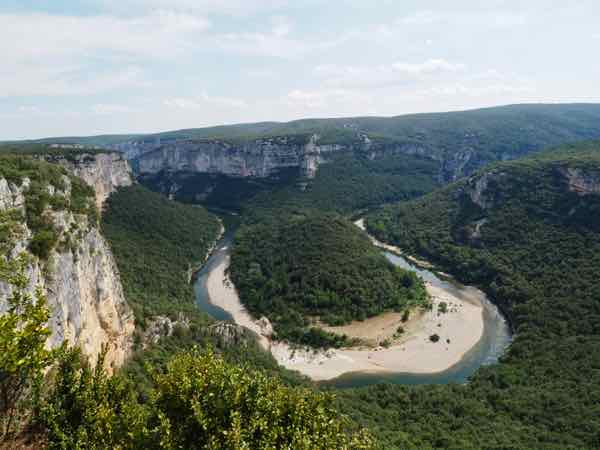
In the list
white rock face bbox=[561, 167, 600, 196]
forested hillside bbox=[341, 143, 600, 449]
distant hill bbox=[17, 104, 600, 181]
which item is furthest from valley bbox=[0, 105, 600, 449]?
distant hill bbox=[17, 104, 600, 181]

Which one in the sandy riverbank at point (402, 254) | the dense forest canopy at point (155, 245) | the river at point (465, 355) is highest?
the dense forest canopy at point (155, 245)

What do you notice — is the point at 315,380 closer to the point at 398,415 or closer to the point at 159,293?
the point at 398,415

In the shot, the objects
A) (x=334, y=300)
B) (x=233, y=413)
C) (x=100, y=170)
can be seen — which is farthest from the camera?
(x=100, y=170)

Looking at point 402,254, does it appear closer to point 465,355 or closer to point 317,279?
point 317,279

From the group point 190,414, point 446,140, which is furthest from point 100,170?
point 446,140

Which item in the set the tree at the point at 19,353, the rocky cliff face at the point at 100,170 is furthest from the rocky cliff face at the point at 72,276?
the rocky cliff face at the point at 100,170

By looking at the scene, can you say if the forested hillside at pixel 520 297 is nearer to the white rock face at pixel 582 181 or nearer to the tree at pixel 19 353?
the white rock face at pixel 582 181

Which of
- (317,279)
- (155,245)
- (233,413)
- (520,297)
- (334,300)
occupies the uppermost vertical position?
(233,413)
